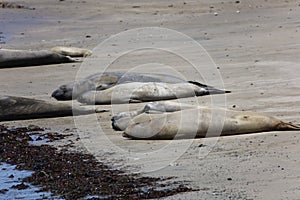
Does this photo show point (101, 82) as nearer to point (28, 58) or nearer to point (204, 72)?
point (204, 72)

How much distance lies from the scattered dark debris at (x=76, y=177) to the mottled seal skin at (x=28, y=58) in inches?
182

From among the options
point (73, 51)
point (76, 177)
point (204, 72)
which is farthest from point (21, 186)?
point (73, 51)

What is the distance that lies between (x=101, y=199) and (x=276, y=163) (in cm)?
132

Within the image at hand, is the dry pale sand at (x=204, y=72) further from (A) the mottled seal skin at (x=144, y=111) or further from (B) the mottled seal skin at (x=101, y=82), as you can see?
(B) the mottled seal skin at (x=101, y=82)

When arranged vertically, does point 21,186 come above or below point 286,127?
below

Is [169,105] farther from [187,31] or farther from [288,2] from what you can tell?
[288,2]

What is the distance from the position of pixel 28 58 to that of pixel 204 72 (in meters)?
2.76

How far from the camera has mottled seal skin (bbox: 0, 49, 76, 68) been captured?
12227 millimetres

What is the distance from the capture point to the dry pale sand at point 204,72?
6.10 meters

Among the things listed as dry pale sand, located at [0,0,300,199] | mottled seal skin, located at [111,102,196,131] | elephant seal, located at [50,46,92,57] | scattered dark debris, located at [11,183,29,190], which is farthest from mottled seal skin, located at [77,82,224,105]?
elephant seal, located at [50,46,92,57]

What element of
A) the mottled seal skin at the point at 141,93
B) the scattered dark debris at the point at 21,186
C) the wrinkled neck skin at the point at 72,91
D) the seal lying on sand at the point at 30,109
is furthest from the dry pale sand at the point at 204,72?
the scattered dark debris at the point at 21,186

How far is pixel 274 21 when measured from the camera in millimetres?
15383

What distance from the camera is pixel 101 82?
31.3 ft

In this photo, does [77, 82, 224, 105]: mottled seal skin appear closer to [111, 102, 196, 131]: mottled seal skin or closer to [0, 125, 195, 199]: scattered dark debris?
[111, 102, 196, 131]: mottled seal skin
